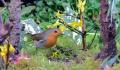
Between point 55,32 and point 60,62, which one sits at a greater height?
point 55,32

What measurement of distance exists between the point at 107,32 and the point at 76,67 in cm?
31

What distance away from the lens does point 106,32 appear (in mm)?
3197

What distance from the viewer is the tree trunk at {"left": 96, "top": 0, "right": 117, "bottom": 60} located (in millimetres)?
3174

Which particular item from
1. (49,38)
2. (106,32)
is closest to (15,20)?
(49,38)

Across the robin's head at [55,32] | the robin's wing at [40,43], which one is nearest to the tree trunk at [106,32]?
the robin's head at [55,32]

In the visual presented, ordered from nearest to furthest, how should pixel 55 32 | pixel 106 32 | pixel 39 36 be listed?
pixel 106 32 < pixel 55 32 < pixel 39 36

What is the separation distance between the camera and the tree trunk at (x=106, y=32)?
3174 mm

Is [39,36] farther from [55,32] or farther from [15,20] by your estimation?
[15,20]

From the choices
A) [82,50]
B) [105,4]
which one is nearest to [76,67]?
[105,4]

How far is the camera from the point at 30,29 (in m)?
4.44

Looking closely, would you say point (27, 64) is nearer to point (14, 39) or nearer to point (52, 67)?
point (52, 67)

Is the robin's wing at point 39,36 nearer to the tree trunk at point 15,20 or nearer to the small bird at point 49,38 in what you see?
the small bird at point 49,38

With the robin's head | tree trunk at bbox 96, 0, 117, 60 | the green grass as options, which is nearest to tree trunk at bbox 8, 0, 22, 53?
the green grass

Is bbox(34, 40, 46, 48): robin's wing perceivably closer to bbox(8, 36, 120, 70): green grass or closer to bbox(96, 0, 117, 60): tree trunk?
bbox(8, 36, 120, 70): green grass
